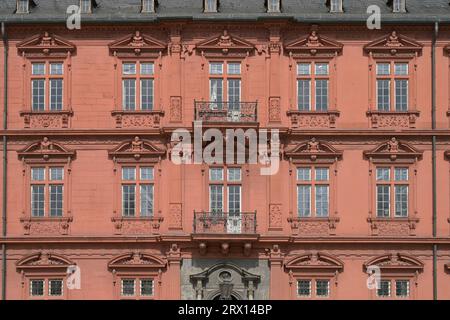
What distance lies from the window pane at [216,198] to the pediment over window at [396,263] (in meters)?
5.66

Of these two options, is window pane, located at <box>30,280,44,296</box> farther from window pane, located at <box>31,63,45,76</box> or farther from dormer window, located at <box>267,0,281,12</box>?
dormer window, located at <box>267,0,281,12</box>

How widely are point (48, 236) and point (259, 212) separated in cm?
768

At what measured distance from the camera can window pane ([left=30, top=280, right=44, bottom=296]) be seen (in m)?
38.4

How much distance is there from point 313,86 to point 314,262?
21.2 feet

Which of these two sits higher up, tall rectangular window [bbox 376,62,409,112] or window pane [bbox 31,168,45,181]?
tall rectangular window [bbox 376,62,409,112]

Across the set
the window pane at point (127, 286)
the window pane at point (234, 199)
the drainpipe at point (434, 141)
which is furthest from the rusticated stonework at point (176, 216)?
the drainpipe at point (434, 141)

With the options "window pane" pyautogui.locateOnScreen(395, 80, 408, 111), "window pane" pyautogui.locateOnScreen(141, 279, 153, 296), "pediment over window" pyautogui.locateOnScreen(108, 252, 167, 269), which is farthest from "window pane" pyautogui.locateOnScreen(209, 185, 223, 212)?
"window pane" pyautogui.locateOnScreen(395, 80, 408, 111)

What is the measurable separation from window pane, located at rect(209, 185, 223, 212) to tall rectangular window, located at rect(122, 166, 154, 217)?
216cm

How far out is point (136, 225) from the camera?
1522 inches

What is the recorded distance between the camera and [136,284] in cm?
3825

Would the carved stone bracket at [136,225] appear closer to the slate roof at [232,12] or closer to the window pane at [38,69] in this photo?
the window pane at [38,69]

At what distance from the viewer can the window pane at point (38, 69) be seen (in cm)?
Answer: 3928

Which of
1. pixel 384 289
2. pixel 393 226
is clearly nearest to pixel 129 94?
pixel 393 226
